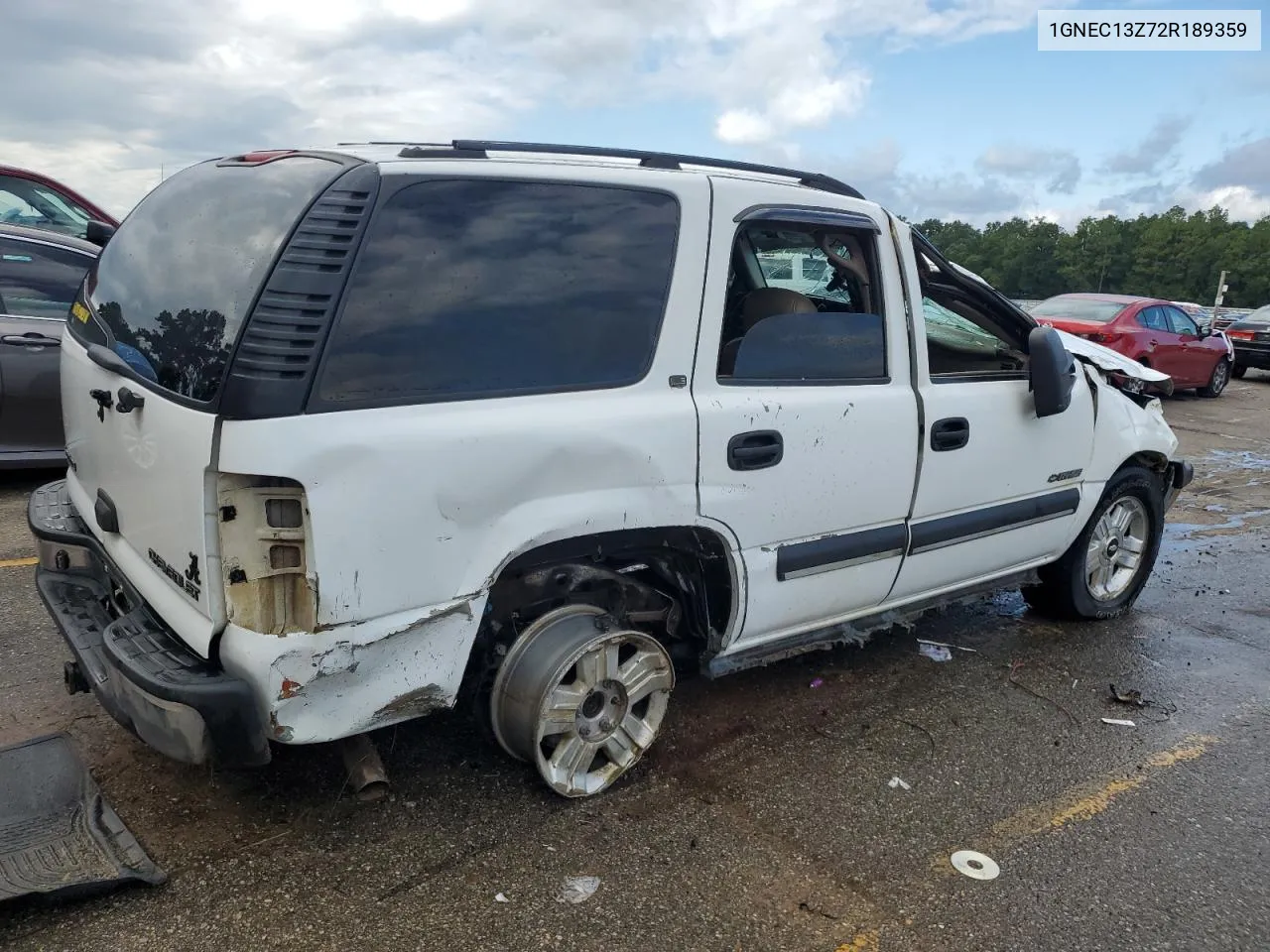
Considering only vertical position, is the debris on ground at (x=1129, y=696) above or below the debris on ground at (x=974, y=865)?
below

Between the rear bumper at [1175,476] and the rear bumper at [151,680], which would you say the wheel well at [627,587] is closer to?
the rear bumper at [151,680]

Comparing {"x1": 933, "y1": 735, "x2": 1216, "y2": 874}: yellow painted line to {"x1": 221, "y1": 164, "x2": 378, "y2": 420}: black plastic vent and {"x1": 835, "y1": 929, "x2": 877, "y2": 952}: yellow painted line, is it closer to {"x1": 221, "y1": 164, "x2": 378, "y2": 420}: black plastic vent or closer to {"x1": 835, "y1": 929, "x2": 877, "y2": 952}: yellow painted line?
{"x1": 835, "y1": 929, "x2": 877, "y2": 952}: yellow painted line

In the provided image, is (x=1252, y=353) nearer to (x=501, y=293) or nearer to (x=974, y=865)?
(x=974, y=865)

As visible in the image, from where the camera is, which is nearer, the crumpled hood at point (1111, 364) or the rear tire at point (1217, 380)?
the crumpled hood at point (1111, 364)

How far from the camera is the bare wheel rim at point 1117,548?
15.3 feet

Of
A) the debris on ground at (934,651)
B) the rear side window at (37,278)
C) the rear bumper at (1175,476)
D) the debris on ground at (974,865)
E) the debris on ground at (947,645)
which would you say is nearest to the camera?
the debris on ground at (974,865)

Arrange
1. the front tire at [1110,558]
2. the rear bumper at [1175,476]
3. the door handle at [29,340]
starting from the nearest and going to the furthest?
1. the front tire at [1110,558]
2. the rear bumper at [1175,476]
3. the door handle at [29,340]

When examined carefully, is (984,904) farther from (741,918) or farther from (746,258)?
(746,258)

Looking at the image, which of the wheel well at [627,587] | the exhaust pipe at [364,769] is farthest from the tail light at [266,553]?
the exhaust pipe at [364,769]

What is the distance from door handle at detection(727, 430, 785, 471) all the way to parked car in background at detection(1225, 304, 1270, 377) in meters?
17.8

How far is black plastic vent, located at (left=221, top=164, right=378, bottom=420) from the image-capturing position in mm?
2238

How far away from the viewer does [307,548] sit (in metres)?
2.29

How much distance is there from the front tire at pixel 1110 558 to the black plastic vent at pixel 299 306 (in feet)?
11.8

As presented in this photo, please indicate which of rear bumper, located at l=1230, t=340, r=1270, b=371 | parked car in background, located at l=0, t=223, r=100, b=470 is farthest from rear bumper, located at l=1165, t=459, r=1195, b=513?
rear bumper, located at l=1230, t=340, r=1270, b=371
